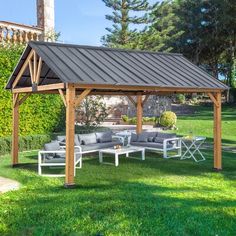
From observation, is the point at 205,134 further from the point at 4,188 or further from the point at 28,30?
the point at 4,188

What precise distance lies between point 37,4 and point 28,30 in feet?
8.81

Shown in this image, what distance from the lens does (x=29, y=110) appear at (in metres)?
15.4

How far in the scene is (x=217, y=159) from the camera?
10.8 m

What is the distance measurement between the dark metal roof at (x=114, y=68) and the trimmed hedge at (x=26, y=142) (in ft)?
7.92

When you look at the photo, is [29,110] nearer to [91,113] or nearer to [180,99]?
[91,113]

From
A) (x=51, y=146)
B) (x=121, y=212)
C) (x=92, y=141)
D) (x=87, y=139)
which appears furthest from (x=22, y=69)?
(x=121, y=212)

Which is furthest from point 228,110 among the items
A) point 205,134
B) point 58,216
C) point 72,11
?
point 58,216

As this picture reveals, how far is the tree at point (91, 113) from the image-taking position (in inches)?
773

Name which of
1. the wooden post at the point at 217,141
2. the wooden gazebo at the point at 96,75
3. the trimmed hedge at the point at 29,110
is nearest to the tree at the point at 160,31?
the trimmed hedge at the point at 29,110

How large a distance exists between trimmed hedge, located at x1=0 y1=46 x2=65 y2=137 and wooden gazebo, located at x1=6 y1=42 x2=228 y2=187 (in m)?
2.58

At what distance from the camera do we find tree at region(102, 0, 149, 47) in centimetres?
3403

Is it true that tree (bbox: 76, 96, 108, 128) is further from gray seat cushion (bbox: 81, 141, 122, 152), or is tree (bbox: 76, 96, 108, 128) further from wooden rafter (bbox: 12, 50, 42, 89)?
wooden rafter (bbox: 12, 50, 42, 89)

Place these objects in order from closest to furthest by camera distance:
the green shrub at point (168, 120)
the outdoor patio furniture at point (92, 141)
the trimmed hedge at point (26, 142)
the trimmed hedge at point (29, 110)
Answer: the outdoor patio furniture at point (92, 141) < the trimmed hedge at point (26, 142) < the trimmed hedge at point (29, 110) < the green shrub at point (168, 120)

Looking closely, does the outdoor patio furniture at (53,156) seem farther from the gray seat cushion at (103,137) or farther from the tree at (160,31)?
the tree at (160,31)
